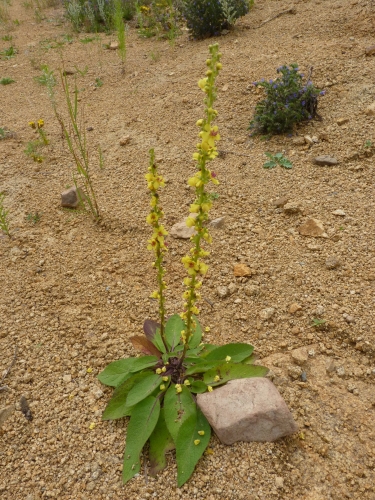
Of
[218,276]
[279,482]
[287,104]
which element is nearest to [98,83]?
[287,104]

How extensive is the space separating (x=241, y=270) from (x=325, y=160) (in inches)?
56.6

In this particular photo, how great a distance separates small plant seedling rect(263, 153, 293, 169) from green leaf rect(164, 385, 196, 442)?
231 cm

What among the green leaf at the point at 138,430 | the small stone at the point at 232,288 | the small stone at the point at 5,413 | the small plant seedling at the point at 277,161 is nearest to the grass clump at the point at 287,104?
the small plant seedling at the point at 277,161

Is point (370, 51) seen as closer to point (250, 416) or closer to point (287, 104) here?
point (287, 104)

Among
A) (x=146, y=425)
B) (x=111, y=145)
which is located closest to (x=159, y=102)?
(x=111, y=145)

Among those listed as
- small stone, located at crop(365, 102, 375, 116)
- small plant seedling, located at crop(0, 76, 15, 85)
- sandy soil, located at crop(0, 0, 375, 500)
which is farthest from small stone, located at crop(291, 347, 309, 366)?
small plant seedling, located at crop(0, 76, 15, 85)

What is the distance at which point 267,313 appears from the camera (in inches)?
96.7

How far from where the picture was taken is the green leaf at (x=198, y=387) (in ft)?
6.48

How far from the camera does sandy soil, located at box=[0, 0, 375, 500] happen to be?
1.80 meters

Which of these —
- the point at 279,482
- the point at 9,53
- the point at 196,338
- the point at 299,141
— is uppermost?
the point at 9,53

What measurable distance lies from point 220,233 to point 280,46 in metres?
3.53

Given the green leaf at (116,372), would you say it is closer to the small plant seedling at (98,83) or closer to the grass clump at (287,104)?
the grass clump at (287,104)

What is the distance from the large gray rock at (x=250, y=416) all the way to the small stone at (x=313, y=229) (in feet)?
4.59

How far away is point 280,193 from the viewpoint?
10.9 ft
